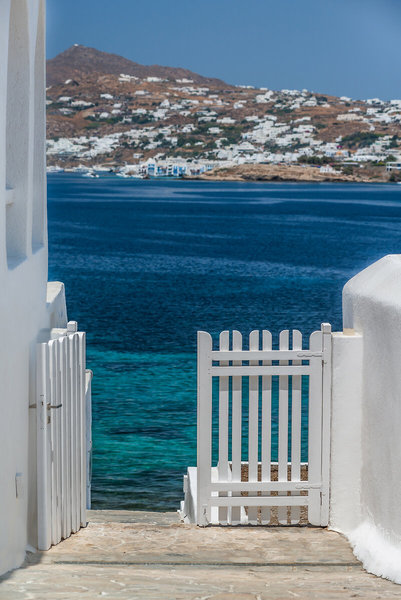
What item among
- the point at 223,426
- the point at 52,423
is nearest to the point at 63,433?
the point at 52,423

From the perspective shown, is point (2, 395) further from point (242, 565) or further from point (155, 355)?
point (155, 355)

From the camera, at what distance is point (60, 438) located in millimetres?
6621

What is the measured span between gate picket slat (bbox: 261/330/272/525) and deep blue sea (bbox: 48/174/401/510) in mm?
7380

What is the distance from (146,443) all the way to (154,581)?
510 inches

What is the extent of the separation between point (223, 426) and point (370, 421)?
1038 mm

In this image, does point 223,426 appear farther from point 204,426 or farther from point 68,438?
point 68,438

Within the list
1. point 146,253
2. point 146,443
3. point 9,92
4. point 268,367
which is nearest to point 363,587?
point 268,367

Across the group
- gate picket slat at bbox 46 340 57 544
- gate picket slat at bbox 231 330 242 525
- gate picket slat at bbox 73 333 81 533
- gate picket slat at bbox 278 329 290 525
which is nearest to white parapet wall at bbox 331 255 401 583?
gate picket slat at bbox 278 329 290 525

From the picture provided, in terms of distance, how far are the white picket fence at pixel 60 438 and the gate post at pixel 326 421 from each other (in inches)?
70.0

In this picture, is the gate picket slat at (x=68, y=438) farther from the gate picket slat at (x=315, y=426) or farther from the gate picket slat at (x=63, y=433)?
the gate picket slat at (x=315, y=426)

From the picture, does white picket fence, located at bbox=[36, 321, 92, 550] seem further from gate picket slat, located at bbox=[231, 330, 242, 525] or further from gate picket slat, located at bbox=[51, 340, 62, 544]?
gate picket slat, located at bbox=[231, 330, 242, 525]

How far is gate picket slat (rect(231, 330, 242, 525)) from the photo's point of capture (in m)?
6.70

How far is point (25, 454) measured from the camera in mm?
6430

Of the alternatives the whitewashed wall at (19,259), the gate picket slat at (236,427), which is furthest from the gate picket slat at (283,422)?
the whitewashed wall at (19,259)
